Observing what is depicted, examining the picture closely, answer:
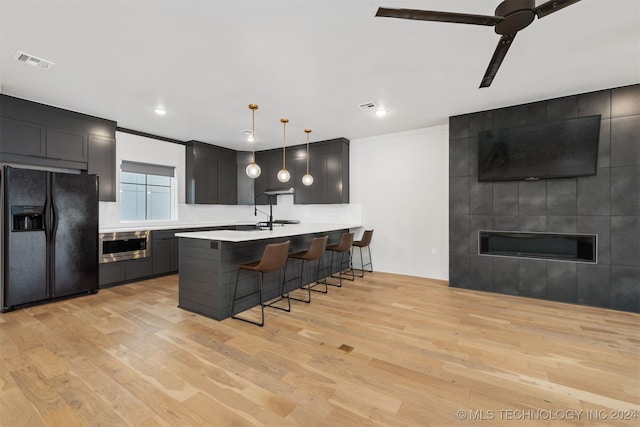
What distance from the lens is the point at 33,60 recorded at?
266 centimetres

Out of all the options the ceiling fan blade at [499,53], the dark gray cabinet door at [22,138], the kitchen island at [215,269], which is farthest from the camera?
the dark gray cabinet door at [22,138]

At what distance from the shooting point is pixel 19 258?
3373mm

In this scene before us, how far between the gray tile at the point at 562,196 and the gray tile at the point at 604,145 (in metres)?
0.34

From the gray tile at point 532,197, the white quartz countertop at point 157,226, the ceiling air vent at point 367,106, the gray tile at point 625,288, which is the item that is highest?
the ceiling air vent at point 367,106

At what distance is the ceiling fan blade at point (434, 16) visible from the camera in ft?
5.39

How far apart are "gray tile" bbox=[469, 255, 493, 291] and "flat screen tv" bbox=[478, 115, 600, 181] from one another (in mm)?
1206

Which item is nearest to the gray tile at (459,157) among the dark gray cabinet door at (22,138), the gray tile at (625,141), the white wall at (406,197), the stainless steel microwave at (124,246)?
the white wall at (406,197)

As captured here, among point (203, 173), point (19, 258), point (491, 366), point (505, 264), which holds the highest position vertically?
point (203, 173)

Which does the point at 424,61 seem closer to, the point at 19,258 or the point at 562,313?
the point at 562,313

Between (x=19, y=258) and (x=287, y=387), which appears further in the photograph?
(x=19, y=258)

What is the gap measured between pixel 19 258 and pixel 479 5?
17.6ft

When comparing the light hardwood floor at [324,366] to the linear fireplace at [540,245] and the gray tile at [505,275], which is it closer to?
the gray tile at [505,275]

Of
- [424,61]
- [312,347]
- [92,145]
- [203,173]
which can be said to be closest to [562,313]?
[312,347]

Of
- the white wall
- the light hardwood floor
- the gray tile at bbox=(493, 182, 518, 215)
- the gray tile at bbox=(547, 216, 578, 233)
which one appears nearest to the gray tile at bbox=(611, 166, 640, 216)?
the gray tile at bbox=(547, 216, 578, 233)
